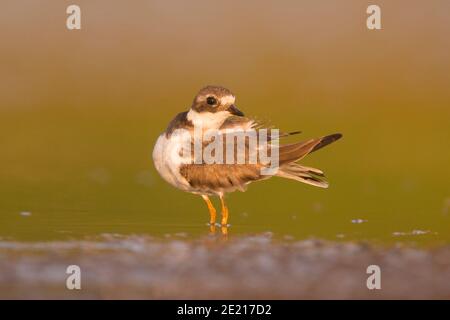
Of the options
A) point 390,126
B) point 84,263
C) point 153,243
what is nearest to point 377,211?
point 153,243

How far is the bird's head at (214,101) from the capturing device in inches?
490

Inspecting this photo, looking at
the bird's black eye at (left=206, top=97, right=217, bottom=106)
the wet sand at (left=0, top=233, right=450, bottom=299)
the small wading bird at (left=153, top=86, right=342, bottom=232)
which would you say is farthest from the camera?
the bird's black eye at (left=206, top=97, right=217, bottom=106)

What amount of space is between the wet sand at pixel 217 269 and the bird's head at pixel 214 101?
2115 mm

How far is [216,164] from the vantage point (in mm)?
12180

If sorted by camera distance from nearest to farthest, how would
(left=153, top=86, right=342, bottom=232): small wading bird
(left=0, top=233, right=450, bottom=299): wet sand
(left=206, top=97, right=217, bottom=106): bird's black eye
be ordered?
(left=0, top=233, right=450, bottom=299): wet sand < (left=153, top=86, right=342, bottom=232): small wading bird < (left=206, top=97, right=217, bottom=106): bird's black eye

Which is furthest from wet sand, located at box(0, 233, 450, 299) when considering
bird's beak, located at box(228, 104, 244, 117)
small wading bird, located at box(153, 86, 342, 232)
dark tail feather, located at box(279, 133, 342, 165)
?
bird's beak, located at box(228, 104, 244, 117)

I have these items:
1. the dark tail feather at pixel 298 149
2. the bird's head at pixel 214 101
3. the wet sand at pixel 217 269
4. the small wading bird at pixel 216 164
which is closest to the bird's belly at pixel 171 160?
the small wading bird at pixel 216 164

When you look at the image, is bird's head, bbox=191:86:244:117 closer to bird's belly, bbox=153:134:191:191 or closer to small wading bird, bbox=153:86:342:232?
small wading bird, bbox=153:86:342:232

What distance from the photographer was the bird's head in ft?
40.9

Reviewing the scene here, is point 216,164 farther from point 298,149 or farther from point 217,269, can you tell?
point 217,269

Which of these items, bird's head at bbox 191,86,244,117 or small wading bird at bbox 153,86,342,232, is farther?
bird's head at bbox 191,86,244,117

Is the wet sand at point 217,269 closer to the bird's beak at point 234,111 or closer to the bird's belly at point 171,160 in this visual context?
the bird's belly at point 171,160

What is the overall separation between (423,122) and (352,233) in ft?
35.3

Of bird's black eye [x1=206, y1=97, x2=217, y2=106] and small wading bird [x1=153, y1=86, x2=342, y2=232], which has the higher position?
bird's black eye [x1=206, y1=97, x2=217, y2=106]
